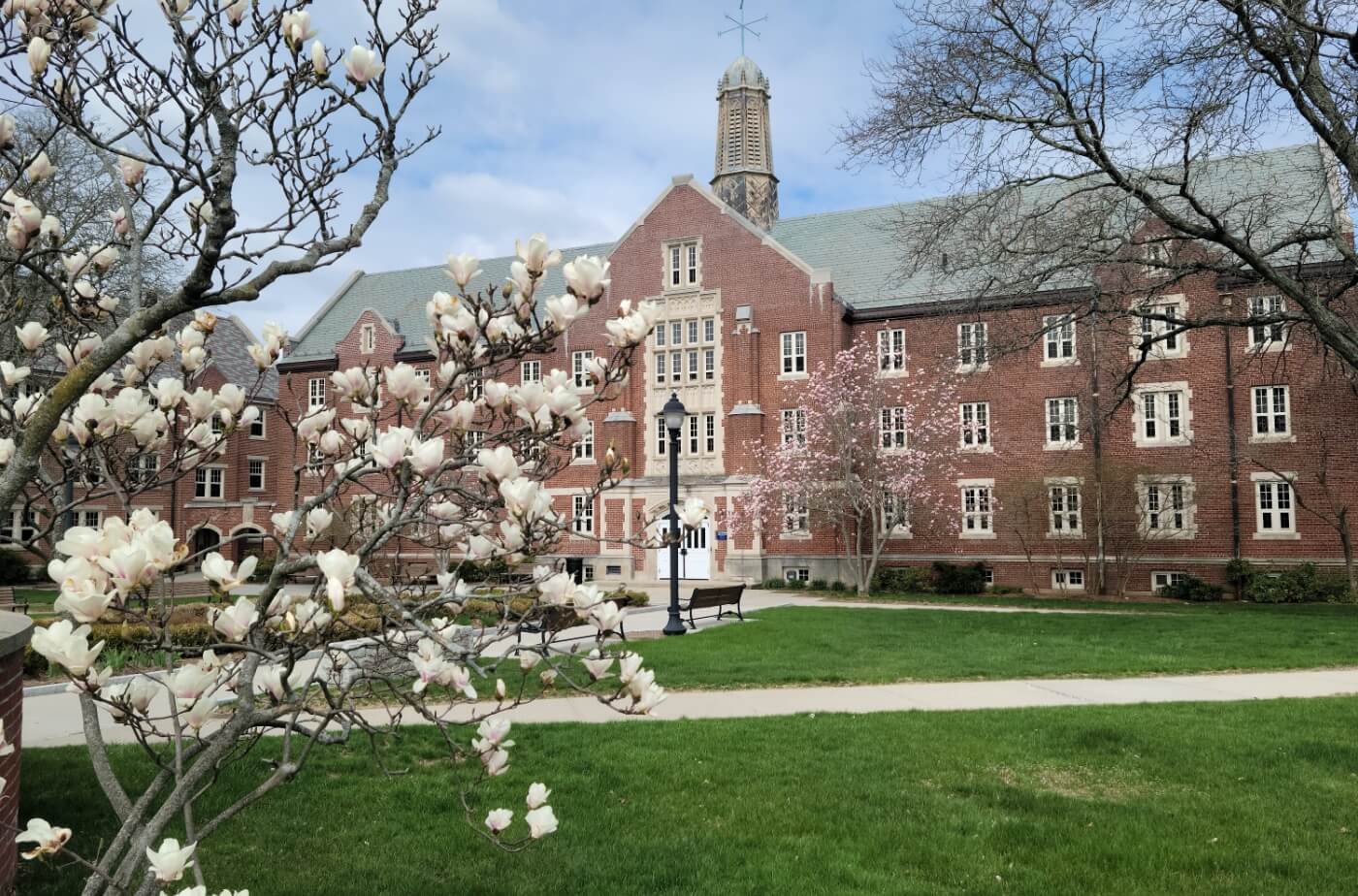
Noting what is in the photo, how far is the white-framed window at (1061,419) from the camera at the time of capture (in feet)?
97.8

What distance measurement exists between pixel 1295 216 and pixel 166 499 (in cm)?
4386

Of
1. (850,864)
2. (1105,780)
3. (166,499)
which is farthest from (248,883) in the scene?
(166,499)

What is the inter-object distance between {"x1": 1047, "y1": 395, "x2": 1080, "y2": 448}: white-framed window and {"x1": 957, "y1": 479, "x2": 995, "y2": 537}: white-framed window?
2.34m

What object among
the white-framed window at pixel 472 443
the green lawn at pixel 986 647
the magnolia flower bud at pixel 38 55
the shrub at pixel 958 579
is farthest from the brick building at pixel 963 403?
the magnolia flower bud at pixel 38 55

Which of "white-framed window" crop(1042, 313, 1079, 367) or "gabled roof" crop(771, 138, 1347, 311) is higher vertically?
"gabled roof" crop(771, 138, 1347, 311)

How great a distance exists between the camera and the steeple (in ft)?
132

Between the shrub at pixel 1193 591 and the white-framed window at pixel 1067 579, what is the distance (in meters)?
2.31

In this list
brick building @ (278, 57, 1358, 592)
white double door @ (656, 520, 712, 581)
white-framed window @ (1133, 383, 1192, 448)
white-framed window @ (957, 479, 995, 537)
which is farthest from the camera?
white double door @ (656, 520, 712, 581)

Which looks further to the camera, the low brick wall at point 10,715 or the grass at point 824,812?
the grass at point 824,812

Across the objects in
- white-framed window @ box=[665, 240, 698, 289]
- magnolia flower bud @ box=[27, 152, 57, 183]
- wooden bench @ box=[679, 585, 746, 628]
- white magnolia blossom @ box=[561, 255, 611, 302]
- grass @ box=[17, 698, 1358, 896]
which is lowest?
grass @ box=[17, 698, 1358, 896]

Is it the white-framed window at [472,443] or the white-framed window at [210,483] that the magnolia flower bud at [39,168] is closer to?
the white-framed window at [472,443]

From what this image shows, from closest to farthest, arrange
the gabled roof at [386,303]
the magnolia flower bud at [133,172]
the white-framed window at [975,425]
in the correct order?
the magnolia flower bud at [133,172] → the white-framed window at [975,425] → the gabled roof at [386,303]

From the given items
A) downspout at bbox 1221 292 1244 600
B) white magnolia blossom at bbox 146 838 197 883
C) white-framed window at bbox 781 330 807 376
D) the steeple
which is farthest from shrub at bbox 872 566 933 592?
white magnolia blossom at bbox 146 838 197 883

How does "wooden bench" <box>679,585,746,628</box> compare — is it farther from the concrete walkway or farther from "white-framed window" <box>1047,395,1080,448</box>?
"white-framed window" <box>1047,395,1080,448</box>
